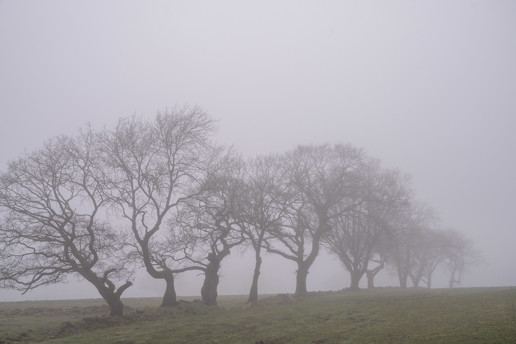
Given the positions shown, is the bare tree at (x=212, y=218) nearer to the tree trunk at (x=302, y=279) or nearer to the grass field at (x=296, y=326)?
the grass field at (x=296, y=326)

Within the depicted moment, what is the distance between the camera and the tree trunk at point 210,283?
94.7 feet

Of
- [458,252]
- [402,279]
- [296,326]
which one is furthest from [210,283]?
[458,252]

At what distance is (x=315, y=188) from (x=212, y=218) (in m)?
12.8

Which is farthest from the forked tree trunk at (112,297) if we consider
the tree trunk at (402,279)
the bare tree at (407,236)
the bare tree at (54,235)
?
the tree trunk at (402,279)

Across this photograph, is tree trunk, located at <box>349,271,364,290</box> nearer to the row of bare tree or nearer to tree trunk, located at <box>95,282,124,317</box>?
the row of bare tree

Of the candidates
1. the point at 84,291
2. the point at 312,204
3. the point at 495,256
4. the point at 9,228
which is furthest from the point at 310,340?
the point at 495,256

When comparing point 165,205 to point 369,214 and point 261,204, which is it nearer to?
point 261,204

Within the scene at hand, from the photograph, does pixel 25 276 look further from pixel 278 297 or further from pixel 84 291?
pixel 84 291

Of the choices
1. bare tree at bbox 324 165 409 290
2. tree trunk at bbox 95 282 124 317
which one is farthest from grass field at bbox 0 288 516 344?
bare tree at bbox 324 165 409 290

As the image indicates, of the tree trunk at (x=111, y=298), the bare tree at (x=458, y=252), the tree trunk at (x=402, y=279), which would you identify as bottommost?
the tree trunk at (x=402, y=279)

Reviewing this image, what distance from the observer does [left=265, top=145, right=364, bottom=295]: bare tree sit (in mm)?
36000

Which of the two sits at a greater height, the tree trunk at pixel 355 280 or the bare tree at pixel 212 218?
the bare tree at pixel 212 218

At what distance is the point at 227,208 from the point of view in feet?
94.1

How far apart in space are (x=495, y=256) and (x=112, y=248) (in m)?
192
